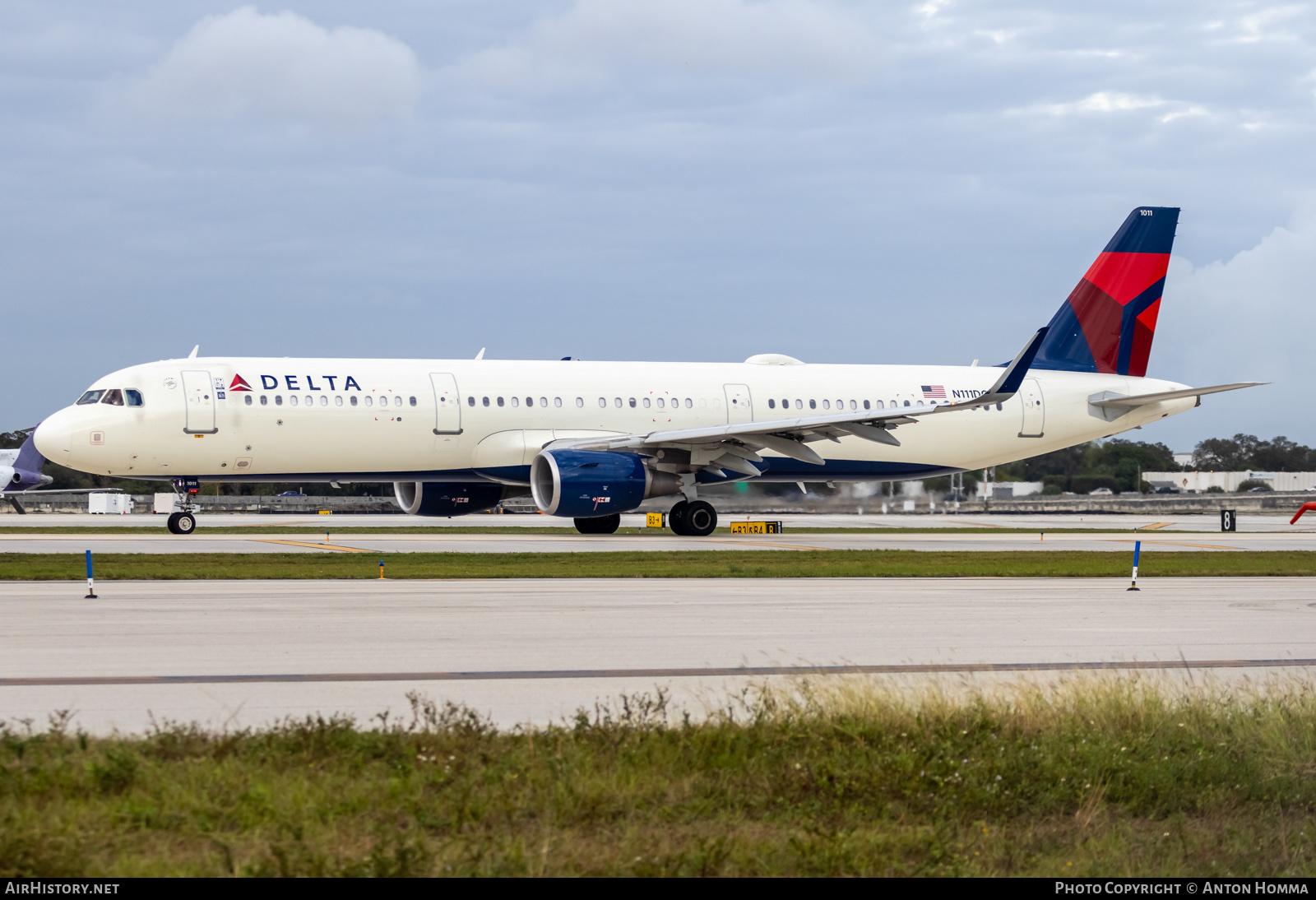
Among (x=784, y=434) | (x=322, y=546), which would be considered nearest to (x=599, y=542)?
(x=784, y=434)

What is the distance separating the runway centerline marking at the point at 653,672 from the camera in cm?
1064

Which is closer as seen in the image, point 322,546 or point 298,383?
point 322,546

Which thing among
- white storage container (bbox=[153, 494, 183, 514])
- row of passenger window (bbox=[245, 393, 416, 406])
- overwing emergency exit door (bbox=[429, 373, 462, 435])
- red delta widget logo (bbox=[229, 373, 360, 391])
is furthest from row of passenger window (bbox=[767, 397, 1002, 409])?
white storage container (bbox=[153, 494, 183, 514])

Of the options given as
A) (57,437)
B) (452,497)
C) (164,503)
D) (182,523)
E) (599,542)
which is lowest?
(599,542)

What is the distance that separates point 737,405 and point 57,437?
1733cm

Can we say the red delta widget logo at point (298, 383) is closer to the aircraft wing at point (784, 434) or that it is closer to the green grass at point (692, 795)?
the aircraft wing at point (784, 434)

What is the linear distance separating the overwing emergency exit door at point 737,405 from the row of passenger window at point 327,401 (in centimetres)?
883

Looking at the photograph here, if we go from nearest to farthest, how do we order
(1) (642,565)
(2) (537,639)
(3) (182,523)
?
(2) (537,639) → (1) (642,565) → (3) (182,523)

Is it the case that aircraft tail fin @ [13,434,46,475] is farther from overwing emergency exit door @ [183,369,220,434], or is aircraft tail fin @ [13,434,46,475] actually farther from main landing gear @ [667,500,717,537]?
main landing gear @ [667,500,717,537]

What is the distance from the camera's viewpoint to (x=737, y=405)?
37906 mm

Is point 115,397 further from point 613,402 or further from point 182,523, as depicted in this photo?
point 613,402

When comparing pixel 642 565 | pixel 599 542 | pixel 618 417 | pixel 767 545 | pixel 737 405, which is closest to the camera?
pixel 642 565

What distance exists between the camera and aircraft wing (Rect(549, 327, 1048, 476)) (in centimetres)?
3231
